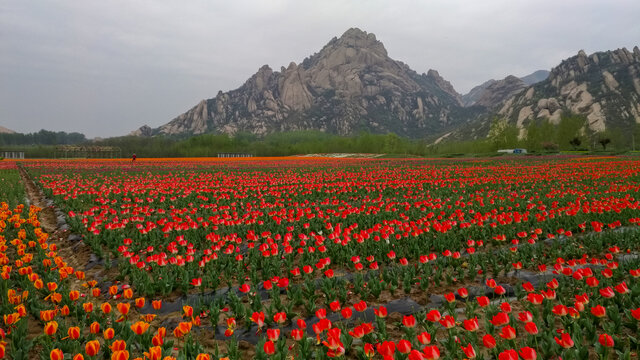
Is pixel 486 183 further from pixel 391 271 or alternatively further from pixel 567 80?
pixel 567 80

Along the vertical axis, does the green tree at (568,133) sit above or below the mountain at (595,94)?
below

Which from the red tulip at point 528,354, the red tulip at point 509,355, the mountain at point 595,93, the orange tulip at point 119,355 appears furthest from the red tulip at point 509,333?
the mountain at point 595,93

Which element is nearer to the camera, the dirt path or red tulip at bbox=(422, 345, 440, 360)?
red tulip at bbox=(422, 345, 440, 360)

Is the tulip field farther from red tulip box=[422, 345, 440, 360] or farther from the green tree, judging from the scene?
the green tree

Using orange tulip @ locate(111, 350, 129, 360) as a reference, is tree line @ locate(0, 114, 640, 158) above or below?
above

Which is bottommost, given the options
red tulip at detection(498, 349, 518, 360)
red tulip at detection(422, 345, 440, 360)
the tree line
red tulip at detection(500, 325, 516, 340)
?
red tulip at detection(422, 345, 440, 360)

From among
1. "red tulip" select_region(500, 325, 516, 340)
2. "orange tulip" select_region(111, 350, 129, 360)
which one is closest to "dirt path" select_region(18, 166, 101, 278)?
"orange tulip" select_region(111, 350, 129, 360)

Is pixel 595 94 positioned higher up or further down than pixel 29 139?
higher up

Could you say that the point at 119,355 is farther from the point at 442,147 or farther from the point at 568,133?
the point at 442,147

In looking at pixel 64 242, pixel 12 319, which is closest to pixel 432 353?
pixel 12 319

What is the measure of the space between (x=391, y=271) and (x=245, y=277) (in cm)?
242

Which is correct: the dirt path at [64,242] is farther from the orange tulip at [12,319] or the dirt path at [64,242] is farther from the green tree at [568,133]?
the green tree at [568,133]

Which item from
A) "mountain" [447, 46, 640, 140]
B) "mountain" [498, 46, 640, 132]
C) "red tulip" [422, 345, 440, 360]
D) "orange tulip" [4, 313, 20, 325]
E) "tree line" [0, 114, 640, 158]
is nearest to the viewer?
"red tulip" [422, 345, 440, 360]

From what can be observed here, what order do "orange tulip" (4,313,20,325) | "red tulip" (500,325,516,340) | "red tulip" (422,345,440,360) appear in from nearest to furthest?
"red tulip" (422,345,440,360)
"red tulip" (500,325,516,340)
"orange tulip" (4,313,20,325)
